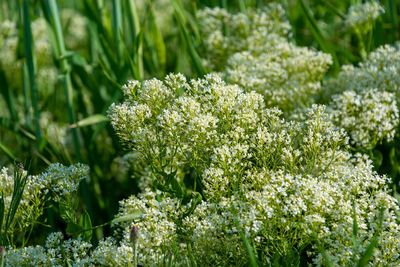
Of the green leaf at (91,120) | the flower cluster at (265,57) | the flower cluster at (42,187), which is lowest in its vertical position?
the flower cluster at (42,187)

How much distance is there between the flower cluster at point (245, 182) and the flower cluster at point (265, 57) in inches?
25.2

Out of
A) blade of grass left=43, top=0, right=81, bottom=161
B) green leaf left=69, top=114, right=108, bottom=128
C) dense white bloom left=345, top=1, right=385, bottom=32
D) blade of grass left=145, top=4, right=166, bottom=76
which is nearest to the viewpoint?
green leaf left=69, top=114, right=108, bottom=128

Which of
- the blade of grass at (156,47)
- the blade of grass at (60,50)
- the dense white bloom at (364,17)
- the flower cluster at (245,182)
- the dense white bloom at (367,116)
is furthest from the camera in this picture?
the blade of grass at (156,47)

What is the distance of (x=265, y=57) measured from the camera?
382cm

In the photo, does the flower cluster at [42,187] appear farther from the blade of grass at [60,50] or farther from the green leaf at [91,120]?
the blade of grass at [60,50]

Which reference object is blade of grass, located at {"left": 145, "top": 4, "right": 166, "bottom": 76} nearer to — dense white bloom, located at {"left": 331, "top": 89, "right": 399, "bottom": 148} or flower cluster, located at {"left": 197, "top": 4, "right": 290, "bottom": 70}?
flower cluster, located at {"left": 197, "top": 4, "right": 290, "bottom": 70}

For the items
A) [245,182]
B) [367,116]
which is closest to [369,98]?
[367,116]

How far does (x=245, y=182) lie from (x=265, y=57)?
1292mm

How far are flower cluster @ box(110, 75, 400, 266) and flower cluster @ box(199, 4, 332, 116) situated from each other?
0.64 meters

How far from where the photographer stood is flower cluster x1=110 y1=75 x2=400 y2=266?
2443 mm

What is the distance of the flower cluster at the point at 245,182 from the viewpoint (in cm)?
244

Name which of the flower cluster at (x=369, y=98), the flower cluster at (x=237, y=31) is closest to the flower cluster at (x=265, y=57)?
the flower cluster at (x=237, y=31)

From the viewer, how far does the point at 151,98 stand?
276cm

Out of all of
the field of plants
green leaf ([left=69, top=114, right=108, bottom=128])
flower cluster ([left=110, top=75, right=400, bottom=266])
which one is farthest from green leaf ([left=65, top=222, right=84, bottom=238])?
green leaf ([left=69, top=114, right=108, bottom=128])
